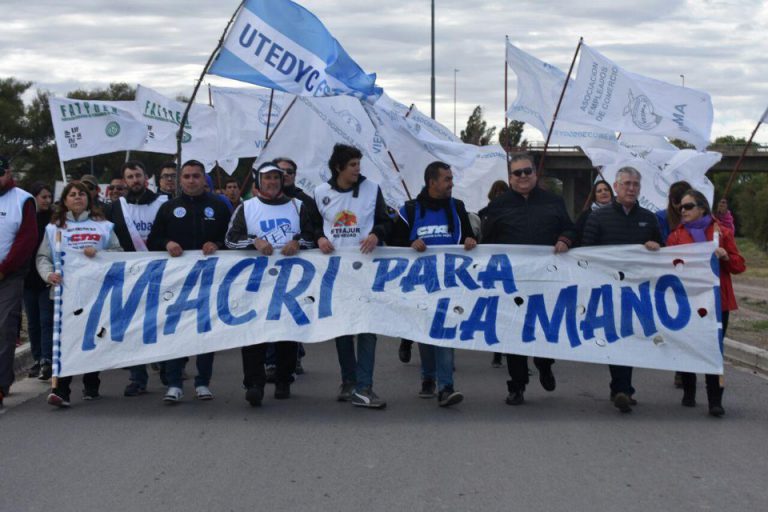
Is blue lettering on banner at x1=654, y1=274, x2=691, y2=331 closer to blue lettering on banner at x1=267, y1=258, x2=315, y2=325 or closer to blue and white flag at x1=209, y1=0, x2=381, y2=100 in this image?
blue lettering on banner at x1=267, y1=258, x2=315, y2=325

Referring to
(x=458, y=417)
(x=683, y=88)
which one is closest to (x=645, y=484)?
(x=458, y=417)

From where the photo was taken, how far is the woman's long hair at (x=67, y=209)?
922 centimetres

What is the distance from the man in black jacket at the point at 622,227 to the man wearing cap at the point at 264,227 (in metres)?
2.35

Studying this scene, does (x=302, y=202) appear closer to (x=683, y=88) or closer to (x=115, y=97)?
(x=683, y=88)

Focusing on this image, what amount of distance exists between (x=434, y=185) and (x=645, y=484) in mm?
3303

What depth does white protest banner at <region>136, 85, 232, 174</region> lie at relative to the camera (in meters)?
18.6

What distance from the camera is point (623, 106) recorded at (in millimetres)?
13938

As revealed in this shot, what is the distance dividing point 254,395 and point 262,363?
12.9 inches

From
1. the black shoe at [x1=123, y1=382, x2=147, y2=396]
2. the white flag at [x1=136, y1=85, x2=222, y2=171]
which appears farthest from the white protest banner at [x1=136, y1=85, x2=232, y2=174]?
the black shoe at [x1=123, y1=382, x2=147, y2=396]

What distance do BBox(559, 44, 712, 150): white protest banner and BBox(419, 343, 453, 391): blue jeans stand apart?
18.1 feet

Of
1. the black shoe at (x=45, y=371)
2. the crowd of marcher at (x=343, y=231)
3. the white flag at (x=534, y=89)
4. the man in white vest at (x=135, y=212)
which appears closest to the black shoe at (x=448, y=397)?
the crowd of marcher at (x=343, y=231)

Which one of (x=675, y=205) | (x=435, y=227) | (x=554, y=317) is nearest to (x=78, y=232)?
(x=435, y=227)

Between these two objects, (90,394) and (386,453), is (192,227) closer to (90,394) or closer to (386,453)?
(90,394)

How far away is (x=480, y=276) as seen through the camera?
9.21 m
